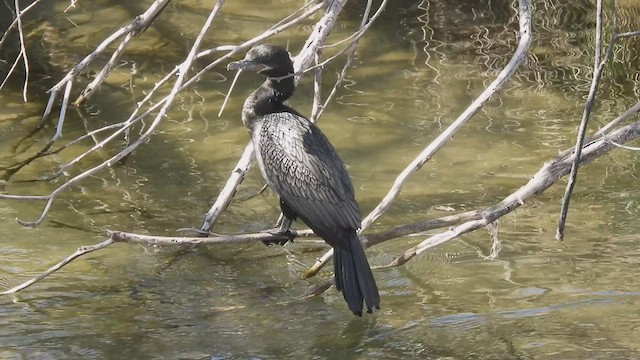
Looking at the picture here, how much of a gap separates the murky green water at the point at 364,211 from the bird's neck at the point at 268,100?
0.78 meters

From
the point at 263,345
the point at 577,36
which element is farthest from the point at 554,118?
the point at 263,345

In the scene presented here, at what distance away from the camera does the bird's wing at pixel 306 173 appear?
415 cm

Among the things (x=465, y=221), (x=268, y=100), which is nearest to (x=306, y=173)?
(x=268, y=100)

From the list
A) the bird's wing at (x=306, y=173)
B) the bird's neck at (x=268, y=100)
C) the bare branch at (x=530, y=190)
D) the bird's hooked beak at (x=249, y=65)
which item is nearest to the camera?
the bare branch at (x=530, y=190)

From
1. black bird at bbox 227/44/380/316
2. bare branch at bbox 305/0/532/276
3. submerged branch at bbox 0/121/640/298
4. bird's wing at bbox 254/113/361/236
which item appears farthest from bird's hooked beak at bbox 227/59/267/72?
bare branch at bbox 305/0/532/276

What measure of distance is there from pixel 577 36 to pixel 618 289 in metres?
4.06

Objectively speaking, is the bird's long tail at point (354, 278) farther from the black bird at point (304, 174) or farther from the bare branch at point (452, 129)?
the bare branch at point (452, 129)

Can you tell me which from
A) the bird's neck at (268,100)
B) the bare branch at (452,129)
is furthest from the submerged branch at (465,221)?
the bird's neck at (268,100)

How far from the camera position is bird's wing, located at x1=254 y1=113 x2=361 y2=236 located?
4148 millimetres

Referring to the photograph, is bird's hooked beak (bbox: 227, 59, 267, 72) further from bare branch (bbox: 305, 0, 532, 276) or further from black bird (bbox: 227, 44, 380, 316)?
bare branch (bbox: 305, 0, 532, 276)

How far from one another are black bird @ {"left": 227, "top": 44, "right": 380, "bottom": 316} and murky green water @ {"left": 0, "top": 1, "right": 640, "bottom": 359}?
353mm

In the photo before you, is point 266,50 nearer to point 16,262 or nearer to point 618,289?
point 16,262

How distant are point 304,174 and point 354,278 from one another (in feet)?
1.72

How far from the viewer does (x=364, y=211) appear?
18.0 ft
